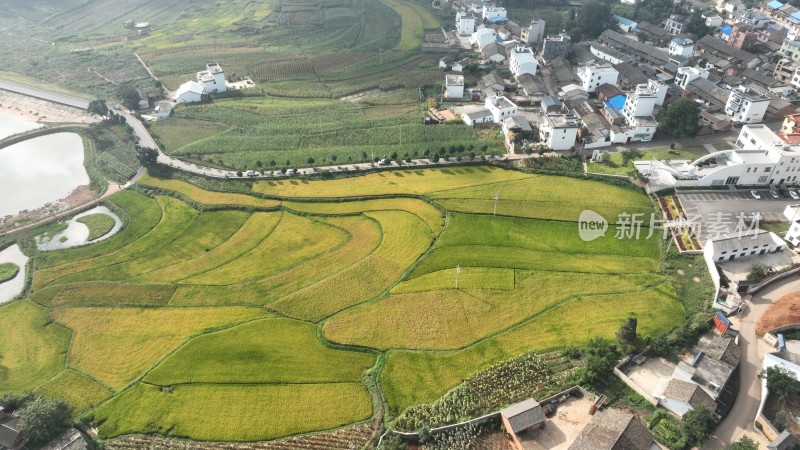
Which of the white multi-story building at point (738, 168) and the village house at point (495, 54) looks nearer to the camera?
the white multi-story building at point (738, 168)

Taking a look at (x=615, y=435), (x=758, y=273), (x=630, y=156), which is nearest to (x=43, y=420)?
(x=615, y=435)

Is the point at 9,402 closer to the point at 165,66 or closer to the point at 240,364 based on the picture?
the point at 240,364

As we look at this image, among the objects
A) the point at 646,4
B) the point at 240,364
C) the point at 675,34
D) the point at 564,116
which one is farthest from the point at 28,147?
the point at 646,4

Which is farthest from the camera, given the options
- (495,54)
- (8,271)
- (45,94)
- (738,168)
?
(495,54)

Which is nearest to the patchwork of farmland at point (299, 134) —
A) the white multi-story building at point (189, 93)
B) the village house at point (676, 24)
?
the white multi-story building at point (189, 93)

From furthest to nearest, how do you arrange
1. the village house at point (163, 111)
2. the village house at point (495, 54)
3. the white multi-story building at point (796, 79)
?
the village house at point (495, 54), the village house at point (163, 111), the white multi-story building at point (796, 79)

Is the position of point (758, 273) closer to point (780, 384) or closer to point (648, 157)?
point (780, 384)

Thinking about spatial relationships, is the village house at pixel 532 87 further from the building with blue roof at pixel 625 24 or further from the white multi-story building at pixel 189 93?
the white multi-story building at pixel 189 93
